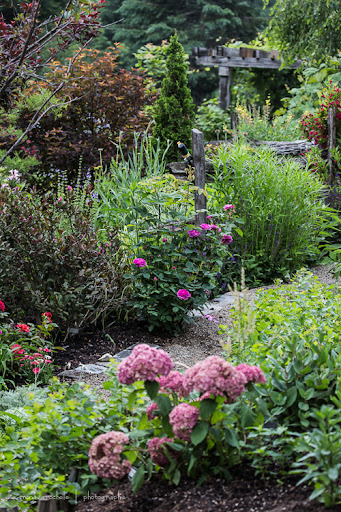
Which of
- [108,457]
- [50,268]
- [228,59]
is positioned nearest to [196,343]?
[50,268]

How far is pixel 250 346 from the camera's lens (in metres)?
2.52

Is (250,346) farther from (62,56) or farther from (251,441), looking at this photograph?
(62,56)

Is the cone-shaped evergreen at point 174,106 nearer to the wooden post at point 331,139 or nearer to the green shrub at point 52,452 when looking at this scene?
the wooden post at point 331,139

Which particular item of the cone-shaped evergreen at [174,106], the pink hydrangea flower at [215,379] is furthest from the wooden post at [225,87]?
the pink hydrangea flower at [215,379]

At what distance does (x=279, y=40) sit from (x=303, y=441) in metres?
10.4

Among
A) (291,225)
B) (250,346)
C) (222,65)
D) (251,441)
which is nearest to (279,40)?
(222,65)

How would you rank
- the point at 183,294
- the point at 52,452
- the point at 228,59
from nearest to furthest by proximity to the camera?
1. the point at 52,452
2. the point at 183,294
3. the point at 228,59

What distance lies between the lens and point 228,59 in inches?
Result: 487

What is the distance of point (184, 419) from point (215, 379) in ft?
0.58

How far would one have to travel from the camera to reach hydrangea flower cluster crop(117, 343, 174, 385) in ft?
5.67

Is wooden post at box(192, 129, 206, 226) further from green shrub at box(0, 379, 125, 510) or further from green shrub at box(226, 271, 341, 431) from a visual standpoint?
green shrub at box(0, 379, 125, 510)

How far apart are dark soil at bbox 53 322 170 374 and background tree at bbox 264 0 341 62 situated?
767cm

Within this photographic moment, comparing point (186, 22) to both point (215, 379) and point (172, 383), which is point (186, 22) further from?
point (215, 379)

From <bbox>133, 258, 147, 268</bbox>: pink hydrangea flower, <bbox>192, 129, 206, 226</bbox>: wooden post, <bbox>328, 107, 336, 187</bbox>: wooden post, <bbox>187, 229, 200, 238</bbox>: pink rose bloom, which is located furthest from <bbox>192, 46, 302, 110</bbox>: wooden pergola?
<bbox>133, 258, 147, 268</bbox>: pink hydrangea flower
